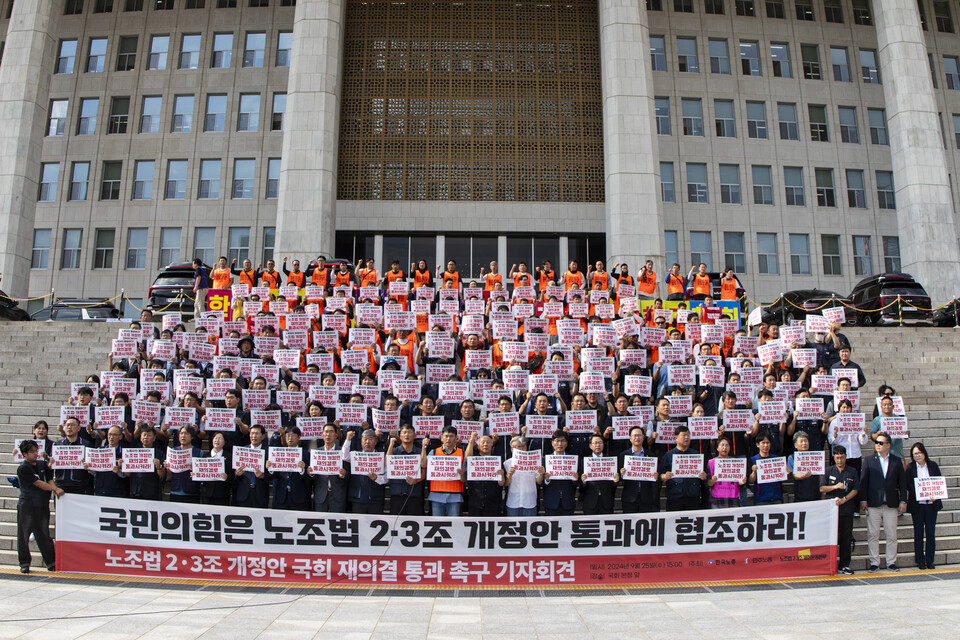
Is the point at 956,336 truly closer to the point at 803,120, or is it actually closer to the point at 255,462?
the point at 255,462

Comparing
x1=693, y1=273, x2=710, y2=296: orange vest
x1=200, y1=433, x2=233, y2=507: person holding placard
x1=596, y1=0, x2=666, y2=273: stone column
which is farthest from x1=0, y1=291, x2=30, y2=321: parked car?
x1=693, y1=273, x2=710, y2=296: orange vest

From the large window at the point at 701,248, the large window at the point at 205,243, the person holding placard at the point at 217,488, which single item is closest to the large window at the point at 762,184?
the large window at the point at 701,248

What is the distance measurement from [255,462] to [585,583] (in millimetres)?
4579

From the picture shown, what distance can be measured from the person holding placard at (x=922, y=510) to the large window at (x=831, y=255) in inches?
1089

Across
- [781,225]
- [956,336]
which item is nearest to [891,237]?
[781,225]

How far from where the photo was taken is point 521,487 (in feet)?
31.3

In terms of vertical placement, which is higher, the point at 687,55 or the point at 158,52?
the point at 158,52

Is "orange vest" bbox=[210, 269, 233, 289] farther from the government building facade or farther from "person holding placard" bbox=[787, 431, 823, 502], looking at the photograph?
"person holding placard" bbox=[787, 431, 823, 502]

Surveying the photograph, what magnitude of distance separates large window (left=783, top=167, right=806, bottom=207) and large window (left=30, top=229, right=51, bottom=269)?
3601 centimetres

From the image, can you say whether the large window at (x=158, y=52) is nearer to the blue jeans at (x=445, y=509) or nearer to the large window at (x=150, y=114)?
the large window at (x=150, y=114)

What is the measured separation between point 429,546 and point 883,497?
622cm

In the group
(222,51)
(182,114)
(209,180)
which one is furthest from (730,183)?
(182,114)

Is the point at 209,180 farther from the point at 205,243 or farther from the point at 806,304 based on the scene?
the point at 806,304

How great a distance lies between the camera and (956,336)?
1812 centimetres
